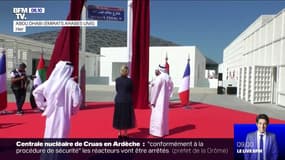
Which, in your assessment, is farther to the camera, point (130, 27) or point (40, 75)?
point (130, 27)

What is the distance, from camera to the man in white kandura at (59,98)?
3.80 metres

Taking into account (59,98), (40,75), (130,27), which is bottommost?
(59,98)

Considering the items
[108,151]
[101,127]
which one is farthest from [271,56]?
[108,151]

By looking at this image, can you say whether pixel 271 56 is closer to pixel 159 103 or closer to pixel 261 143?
pixel 159 103

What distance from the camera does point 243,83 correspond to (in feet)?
58.7

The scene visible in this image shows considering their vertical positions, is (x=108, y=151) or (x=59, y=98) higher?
(x=59, y=98)

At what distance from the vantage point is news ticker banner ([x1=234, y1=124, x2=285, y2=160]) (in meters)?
2.97

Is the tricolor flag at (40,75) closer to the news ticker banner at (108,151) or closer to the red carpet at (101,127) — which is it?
the red carpet at (101,127)

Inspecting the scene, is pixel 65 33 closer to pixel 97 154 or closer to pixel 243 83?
pixel 97 154

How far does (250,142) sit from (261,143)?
104 mm

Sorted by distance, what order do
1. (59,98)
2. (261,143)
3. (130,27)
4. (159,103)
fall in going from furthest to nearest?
(130,27) < (159,103) < (59,98) < (261,143)

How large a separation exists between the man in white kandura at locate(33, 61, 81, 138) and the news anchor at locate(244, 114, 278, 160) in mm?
2159

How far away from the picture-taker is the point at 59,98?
3812 mm

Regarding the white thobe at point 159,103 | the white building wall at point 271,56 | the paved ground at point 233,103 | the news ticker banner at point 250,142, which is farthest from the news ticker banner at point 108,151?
the white building wall at point 271,56
